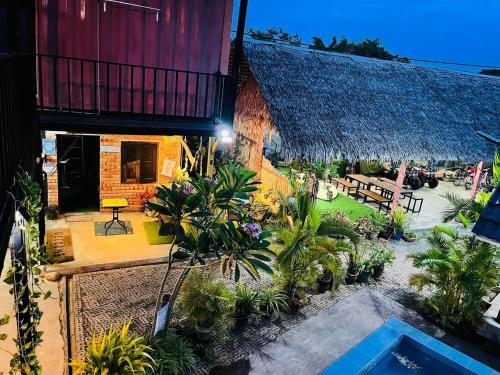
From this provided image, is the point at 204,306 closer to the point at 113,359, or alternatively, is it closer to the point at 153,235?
the point at 113,359

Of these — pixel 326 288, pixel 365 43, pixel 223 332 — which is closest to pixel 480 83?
pixel 365 43

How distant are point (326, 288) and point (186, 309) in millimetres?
3265

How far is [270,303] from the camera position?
275 inches

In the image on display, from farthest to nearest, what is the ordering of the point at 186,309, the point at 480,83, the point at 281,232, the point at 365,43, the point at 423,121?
the point at 365,43 → the point at 480,83 → the point at 423,121 → the point at 281,232 → the point at 186,309

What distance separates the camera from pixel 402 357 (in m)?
6.61

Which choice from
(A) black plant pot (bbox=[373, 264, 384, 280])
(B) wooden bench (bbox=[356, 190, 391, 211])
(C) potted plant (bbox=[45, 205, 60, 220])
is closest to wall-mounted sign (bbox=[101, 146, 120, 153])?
(C) potted plant (bbox=[45, 205, 60, 220])

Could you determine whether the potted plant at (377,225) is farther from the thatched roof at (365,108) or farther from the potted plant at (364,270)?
the potted plant at (364,270)

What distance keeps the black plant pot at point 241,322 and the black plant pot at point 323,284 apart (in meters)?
1.99

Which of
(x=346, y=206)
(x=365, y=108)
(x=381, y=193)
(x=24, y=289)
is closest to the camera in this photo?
(x=24, y=289)

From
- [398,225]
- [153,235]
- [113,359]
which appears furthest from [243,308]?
[398,225]

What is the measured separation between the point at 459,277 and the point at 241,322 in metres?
3.86

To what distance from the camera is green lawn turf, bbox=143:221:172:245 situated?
950 centimetres

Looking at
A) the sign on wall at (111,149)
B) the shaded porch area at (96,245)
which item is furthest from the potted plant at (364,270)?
the sign on wall at (111,149)

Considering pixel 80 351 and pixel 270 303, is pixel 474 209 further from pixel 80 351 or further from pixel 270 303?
pixel 80 351
